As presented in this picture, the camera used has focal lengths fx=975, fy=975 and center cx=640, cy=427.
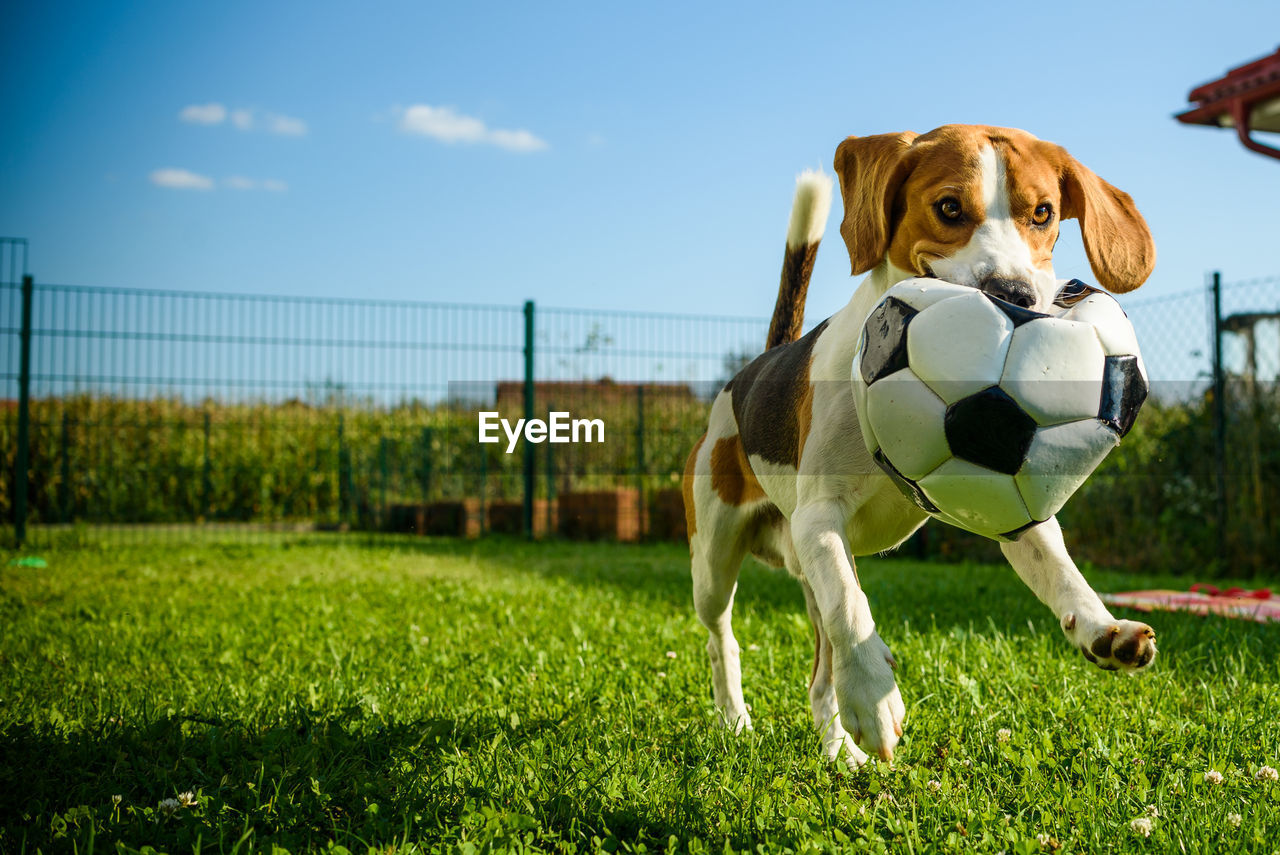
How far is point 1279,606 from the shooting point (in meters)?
5.96

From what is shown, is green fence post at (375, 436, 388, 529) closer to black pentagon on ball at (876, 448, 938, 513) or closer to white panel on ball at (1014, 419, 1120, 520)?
black pentagon on ball at (876, 448, 938, 513)

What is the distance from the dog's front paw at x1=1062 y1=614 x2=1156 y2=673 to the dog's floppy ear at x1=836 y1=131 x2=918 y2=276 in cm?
110

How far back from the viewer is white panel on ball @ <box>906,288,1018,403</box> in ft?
6.85

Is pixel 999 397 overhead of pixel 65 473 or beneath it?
overhead

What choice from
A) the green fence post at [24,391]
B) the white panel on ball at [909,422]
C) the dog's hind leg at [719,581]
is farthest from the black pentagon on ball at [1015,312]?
the green fence post at [24,391]

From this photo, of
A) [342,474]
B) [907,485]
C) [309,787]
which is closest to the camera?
[907,485]

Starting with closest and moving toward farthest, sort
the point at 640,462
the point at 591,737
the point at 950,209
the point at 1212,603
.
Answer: the point at 950,209 → the point at 591,737 → the point at 1212,603 → the point at 640,462

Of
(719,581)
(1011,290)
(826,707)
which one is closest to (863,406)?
(1011,290)

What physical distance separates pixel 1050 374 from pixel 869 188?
34.4 inches

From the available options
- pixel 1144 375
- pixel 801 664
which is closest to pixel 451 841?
pixel 1144 375

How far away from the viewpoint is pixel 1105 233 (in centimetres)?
263

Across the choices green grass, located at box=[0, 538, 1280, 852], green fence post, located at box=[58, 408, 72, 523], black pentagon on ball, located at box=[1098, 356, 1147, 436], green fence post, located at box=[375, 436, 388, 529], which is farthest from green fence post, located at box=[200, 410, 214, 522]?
A: black pentagon on ball, located at box=[1098, 356, 1147, 436]

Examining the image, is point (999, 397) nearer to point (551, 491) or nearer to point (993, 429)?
point (993, 429)

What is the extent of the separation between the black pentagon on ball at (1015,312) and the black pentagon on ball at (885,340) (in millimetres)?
169
